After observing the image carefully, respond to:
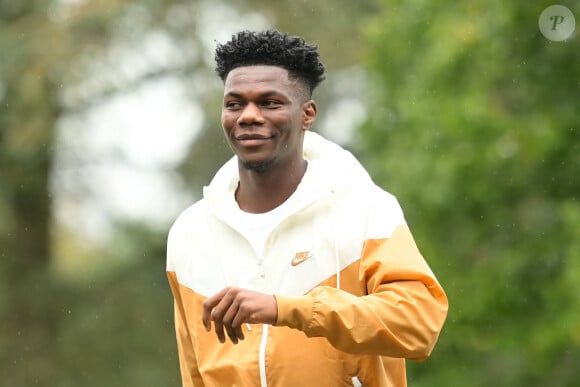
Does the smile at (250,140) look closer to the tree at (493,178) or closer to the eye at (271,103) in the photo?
the eye at (271,103)

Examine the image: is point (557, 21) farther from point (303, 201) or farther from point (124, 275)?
point (303, 201)

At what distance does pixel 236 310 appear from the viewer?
480 cm

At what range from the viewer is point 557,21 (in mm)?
17531

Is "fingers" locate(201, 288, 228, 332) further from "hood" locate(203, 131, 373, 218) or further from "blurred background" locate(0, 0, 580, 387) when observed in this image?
"blurred background" locate(0, 0, 580, 387)

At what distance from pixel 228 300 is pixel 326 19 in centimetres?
1913

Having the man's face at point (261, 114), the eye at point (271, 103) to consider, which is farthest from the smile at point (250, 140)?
the eye at point (271, 103)

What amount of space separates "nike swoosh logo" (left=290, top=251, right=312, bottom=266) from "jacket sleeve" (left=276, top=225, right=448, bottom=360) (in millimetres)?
222

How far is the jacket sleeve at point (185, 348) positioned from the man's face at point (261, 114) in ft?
2.09

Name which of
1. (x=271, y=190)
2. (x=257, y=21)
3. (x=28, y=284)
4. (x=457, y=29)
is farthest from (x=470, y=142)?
(x=271, y=190)

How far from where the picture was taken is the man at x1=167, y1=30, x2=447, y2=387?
524 centimetres

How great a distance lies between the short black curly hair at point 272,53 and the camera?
5.61 meters

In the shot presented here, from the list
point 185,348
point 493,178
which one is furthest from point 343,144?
point 185,348

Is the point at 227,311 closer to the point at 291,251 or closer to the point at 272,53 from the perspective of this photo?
the point at 291,251

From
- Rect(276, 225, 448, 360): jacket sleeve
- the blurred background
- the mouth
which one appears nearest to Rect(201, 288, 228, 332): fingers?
Rect(276, 225, 448, 360): jacket sleeve
